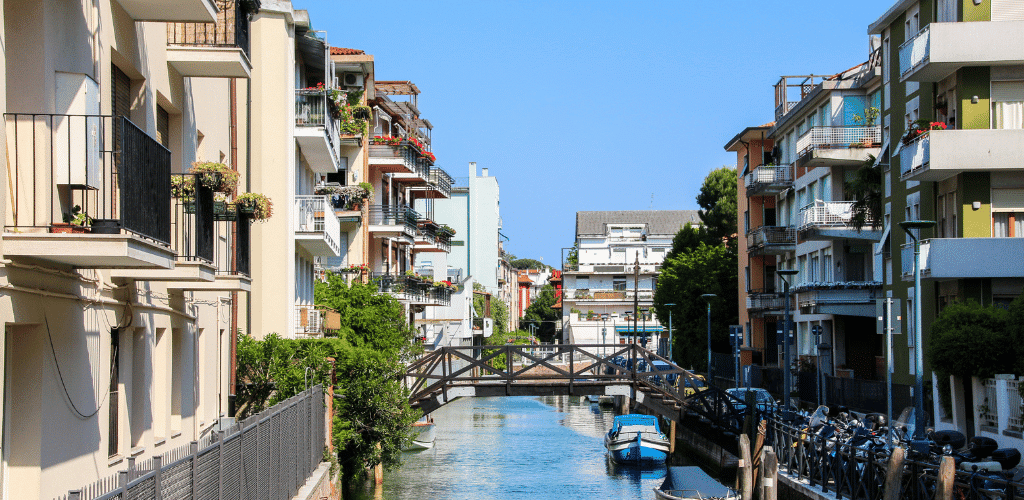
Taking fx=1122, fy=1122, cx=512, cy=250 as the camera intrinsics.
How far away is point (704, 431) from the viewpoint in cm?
3950

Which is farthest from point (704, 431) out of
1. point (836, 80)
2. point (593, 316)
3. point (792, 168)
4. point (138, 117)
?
point (593, 316)

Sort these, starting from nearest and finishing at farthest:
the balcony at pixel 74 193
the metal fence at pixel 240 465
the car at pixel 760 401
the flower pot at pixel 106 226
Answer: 1. the metal fence at pixel 240 465
2. the balcony at pixel 74 193
3. the flower pot at pixel 106 226
4. the car at pixel 760 401

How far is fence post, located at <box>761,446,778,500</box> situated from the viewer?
978 inches

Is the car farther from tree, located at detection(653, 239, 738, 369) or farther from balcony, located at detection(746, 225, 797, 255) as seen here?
tree, located at detection(653, 239, 738, 369)

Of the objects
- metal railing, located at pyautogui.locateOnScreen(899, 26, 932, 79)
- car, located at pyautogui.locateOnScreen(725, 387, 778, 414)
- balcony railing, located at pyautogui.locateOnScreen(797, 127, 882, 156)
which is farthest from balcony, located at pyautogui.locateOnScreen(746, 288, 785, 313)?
metal railing, located at pyautogui.locateOnScreen(899, 26, 932, 79)

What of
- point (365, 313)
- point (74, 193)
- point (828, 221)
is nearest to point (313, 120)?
point (365, 313)

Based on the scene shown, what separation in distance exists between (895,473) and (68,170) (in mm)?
14998

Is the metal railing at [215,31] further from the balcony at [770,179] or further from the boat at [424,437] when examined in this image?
the balcony at [770,179]

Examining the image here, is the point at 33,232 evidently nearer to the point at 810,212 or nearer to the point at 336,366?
the point at 336,366

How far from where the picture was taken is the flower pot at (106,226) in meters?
9.35

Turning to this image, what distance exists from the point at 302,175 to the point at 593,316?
285ft

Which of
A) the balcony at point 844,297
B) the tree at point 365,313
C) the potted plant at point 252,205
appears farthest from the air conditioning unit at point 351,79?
the potted plant at point 252,205

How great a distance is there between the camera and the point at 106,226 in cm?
936

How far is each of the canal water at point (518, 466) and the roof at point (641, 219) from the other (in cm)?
8537
